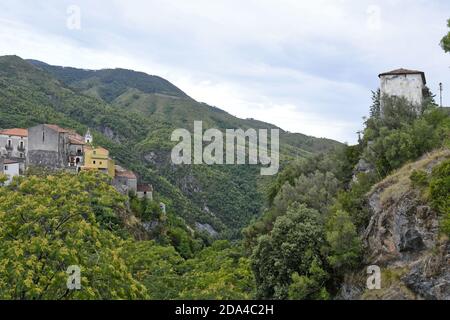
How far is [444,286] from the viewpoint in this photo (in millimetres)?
26984

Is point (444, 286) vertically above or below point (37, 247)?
below

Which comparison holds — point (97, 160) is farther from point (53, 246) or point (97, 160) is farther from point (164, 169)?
point (164, 169)

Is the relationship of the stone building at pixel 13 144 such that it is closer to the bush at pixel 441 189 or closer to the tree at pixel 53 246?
the tree at pixel 53 246

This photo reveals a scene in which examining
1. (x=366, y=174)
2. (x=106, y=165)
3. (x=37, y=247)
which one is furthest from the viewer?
(x=106, y=165)

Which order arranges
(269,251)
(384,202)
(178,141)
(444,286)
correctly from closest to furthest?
(444,286), (384,202), (269,251), (178,141)

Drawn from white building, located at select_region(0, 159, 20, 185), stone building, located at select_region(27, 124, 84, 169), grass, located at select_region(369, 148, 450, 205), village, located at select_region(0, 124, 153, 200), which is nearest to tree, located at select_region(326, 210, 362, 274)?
grass, located at select_region(369, 148, 450, 205)

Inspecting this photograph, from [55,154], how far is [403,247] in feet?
173

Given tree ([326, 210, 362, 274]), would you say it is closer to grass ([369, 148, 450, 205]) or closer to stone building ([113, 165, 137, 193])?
grass ([369, 148, 450, 205])

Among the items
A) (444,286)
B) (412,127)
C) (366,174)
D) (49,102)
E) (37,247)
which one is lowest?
(444,286)

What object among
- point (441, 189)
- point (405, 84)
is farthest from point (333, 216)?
point (405, 84)

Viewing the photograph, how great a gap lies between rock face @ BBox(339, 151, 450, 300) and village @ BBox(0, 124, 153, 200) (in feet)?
139
